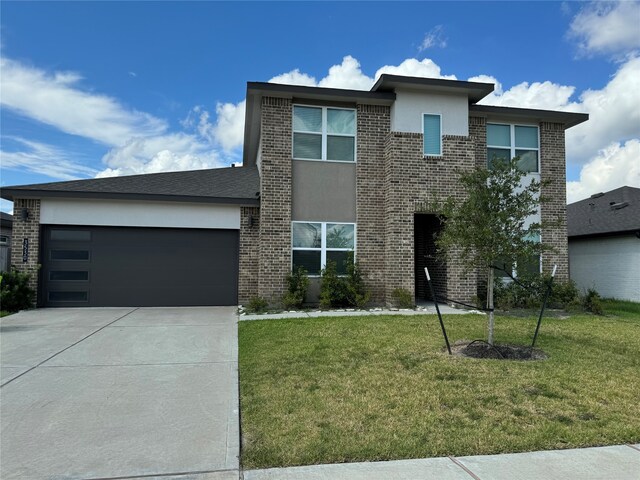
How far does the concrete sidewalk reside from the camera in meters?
3.14

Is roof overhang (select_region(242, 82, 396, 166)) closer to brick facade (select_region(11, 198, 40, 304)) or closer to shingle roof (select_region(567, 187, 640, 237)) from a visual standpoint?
brick facade (select_region(11, 198, 40, 304))

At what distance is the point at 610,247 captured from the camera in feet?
51.4

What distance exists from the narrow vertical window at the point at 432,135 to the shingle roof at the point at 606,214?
7274 mm

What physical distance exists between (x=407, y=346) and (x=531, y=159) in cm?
945

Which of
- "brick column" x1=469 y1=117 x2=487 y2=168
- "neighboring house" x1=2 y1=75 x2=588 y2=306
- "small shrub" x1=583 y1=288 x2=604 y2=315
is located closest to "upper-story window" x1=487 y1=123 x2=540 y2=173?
"brick column" x1=469 y1=117 x2=487 y2=168

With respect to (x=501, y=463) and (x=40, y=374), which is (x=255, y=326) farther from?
(x=501, y=463)

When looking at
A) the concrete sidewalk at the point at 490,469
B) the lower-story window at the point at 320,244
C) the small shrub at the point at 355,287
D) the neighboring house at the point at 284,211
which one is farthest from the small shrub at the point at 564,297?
the concrete sidewalk at the point at 490,469

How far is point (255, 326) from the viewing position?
30.0 ft

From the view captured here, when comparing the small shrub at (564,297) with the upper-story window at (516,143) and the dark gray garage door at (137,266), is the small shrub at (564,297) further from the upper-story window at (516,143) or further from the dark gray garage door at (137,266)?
the dark gray garage door at (137,266)

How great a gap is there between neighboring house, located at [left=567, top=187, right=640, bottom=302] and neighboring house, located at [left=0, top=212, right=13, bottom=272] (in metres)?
19.8

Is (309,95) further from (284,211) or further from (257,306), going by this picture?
(257,306)

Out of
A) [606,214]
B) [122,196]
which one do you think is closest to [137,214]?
[122,196]

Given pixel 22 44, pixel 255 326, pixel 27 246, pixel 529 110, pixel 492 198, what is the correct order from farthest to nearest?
pixel 529 110 < pixel 27 246 < pixel 22 44 < pixel 255 326 < pixel 492 198

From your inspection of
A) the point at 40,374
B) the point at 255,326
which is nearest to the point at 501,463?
the point at 40,374
